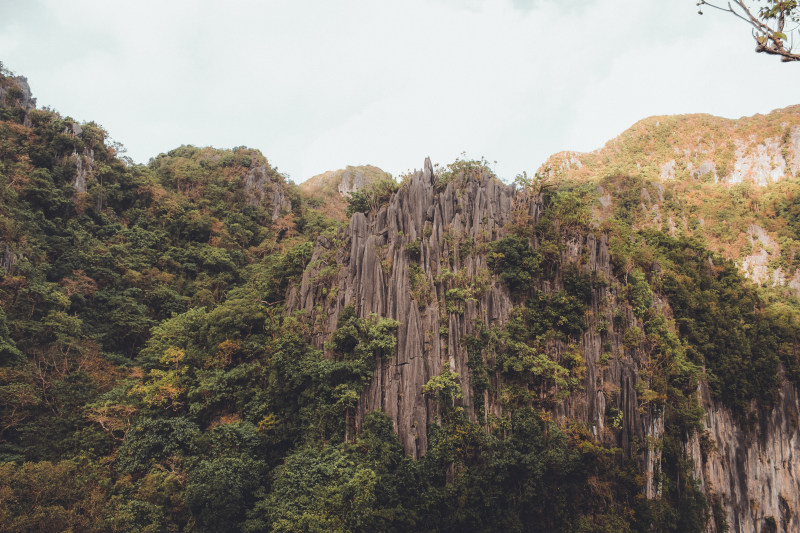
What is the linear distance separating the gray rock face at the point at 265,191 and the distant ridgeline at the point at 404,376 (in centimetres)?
1207

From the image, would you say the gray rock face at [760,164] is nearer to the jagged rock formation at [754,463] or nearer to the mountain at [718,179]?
the mountain at [718,179]

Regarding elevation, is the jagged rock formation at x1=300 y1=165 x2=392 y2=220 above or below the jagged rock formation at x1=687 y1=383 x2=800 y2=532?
above

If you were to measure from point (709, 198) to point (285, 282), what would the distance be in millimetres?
46863

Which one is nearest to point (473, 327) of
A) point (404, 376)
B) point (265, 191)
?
point (404, 376)

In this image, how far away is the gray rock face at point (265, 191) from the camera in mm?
41562

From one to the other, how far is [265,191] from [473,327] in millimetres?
29846

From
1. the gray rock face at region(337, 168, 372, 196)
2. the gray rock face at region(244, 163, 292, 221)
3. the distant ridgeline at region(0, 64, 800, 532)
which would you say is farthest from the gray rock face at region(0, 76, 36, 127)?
the gray rock face at region(337, 168, 372, 196)

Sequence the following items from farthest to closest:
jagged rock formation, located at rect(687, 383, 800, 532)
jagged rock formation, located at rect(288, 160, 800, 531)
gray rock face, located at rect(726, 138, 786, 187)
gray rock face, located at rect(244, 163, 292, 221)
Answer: gray rock face, located at rect(726, 138, 786, 187) < gray rock face, located at rect(244, 163, 292, 221) < jagged rock formation, located at rect(687, 383, 800, 532) < jagged rock formation, located at rect(288, 160, 800, 531)

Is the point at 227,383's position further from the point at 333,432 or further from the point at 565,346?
the point at 565,346

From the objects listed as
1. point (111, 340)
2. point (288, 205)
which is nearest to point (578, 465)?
point (111, 340)

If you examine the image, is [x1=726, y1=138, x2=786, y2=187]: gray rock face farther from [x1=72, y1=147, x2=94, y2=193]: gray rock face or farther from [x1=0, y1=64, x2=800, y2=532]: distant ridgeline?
[x1=72, y1=147, x2=94, y2=193]: gray rock face

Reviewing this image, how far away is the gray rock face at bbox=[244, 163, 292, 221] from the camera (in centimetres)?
4156

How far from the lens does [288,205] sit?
4375cm

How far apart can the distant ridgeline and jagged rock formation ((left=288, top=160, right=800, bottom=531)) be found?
0.13 meters
